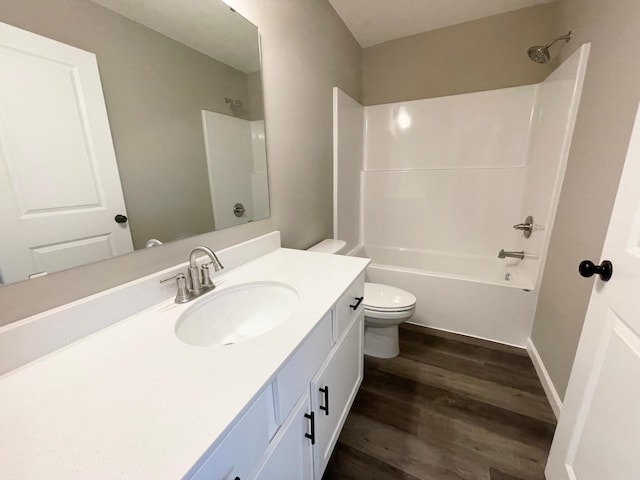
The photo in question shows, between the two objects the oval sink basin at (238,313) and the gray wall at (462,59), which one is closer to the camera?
the oval sink basin at (238,313)

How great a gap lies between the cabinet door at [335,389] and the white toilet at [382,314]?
299 millimetres

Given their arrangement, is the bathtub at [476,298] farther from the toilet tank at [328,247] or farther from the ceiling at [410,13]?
the ceiling at [410,13]

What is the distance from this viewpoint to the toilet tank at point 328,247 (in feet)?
5.91

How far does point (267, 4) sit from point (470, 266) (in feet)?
7.94

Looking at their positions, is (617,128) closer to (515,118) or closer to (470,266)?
(515,118)

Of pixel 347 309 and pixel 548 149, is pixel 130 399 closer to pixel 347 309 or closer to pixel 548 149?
pixel 347 309

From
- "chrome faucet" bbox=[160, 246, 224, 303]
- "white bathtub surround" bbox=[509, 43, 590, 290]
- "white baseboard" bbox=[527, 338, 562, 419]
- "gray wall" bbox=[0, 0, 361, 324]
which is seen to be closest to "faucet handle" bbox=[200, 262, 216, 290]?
"chrome faucet" bbox=[160, 246, 224, 303]

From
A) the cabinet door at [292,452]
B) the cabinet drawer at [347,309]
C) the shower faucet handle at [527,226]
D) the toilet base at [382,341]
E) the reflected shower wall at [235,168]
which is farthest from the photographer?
the shower faucet handle at [527,226]

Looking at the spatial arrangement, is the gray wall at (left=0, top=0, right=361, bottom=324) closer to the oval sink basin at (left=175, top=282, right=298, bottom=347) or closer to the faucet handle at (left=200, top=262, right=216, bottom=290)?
the faucet handle at (left=200, top=262, right=216, bottom=290)

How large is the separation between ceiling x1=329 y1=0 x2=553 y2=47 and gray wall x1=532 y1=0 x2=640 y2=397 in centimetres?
45

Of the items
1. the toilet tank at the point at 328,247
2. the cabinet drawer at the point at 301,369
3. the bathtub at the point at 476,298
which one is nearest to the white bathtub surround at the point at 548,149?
the bathtub at the point at 476,298

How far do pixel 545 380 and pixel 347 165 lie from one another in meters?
1.93

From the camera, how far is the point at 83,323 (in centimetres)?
71

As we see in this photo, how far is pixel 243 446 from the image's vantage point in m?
0.55
